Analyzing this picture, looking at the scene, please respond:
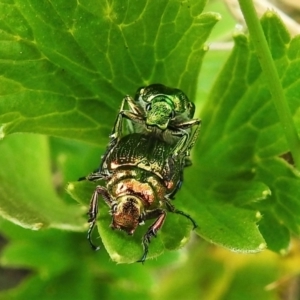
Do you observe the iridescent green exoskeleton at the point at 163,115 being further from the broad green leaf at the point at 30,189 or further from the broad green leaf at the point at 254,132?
the broad green leaf at the point at 30,189

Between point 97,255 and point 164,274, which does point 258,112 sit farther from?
point 164,274

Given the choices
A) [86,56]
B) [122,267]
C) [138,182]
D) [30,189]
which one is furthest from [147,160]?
[122,267]

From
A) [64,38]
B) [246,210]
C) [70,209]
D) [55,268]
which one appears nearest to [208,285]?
[55,268]

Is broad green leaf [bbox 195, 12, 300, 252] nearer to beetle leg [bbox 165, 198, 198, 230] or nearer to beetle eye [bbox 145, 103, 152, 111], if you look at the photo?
beetle leg [bbox 165, 198, 198, 230]

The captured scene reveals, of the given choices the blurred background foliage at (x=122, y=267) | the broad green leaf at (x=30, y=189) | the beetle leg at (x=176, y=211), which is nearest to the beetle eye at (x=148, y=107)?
the beetle leg at (x=176, y=211)

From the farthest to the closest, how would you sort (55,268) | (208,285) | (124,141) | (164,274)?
Answer: (164,274), (208,285), (55,268), (124,141)

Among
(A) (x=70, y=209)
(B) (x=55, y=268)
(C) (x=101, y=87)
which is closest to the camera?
(C) (x=101, y=87)

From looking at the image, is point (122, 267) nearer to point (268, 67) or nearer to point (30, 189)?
point (30, 189)

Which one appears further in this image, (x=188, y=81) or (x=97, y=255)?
(x=97, y=255)
